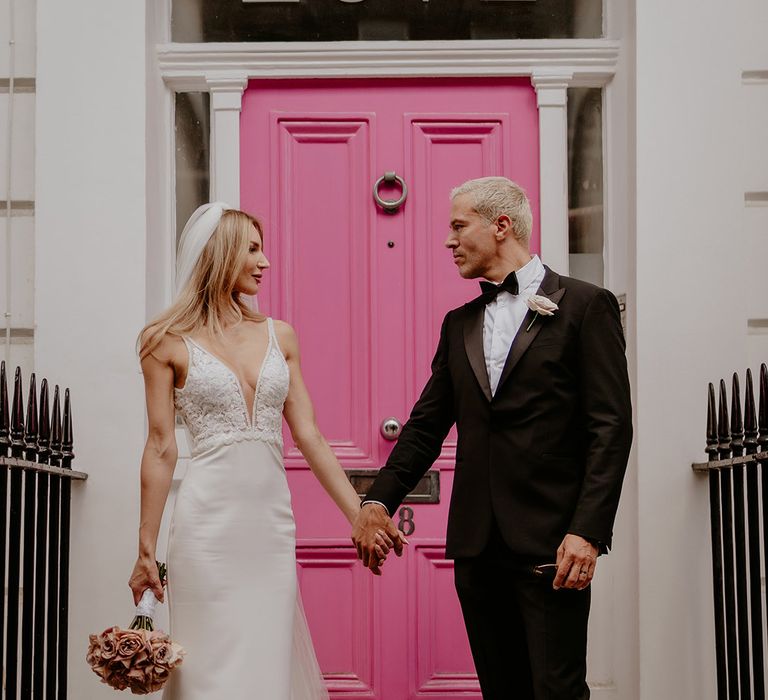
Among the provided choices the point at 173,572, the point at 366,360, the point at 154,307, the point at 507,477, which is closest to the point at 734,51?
the point at 366,360

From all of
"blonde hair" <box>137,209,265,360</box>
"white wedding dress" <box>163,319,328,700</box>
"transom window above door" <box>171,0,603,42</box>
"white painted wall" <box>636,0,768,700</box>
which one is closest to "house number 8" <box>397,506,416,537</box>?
"white painted wall" <box>636,0,768,700</box>

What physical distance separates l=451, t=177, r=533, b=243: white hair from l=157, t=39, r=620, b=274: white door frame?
1367 mm

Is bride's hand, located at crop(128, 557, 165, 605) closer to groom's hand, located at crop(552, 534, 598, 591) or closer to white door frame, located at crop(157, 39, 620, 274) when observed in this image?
groom's hand, located at crop(552, 534, 598, 591)

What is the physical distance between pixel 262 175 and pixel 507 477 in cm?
237

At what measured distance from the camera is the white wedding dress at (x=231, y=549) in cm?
403

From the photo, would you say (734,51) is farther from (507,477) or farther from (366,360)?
(507,477)

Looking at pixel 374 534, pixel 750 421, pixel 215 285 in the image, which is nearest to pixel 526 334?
pixel 374 534

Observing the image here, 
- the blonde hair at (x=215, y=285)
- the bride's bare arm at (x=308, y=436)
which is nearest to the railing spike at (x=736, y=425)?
the bride's bare arm at (x=308, y=436)

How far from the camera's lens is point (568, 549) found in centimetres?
369

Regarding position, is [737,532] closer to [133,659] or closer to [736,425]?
[736,425]

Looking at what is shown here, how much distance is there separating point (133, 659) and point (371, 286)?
7.70 ft

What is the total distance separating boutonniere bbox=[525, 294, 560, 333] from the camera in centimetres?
395

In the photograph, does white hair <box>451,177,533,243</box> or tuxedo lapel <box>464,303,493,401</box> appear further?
white hair <box>451,177,533,243</box>

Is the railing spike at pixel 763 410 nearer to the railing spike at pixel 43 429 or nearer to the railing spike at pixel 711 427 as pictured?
the railing spike at pixel 711 427
